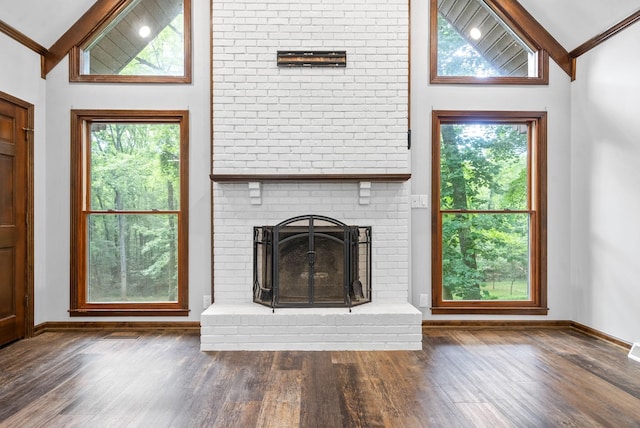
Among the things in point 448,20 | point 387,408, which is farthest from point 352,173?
point 387,408

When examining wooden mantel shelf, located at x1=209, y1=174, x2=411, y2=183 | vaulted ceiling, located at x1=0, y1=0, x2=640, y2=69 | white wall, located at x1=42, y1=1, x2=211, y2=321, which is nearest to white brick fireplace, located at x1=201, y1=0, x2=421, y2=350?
wooden mantel shelf, located at x1=209, y1=174, x2=411, y2=183

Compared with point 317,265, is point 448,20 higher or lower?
higher

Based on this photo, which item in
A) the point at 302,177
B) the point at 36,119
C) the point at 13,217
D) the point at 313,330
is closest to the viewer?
the point at 313,330

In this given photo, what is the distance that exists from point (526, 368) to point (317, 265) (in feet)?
5.77

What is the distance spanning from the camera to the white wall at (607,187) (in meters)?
3.43

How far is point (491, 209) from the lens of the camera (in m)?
4.21

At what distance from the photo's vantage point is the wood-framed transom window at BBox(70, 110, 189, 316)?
13.5ft

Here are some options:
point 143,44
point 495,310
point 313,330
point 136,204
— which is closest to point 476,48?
point 495,310

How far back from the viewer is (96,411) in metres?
2.34

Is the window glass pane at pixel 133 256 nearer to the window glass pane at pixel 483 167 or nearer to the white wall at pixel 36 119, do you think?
the white wall at pixel 36 119

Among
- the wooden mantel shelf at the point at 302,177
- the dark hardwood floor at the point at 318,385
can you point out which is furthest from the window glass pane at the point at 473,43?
the dark hardwood floor at the point at 318,385

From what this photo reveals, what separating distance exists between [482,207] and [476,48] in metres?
1.52

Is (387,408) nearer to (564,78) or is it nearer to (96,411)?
(96,411)

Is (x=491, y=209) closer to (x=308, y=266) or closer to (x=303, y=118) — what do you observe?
(x=308, y=266)
